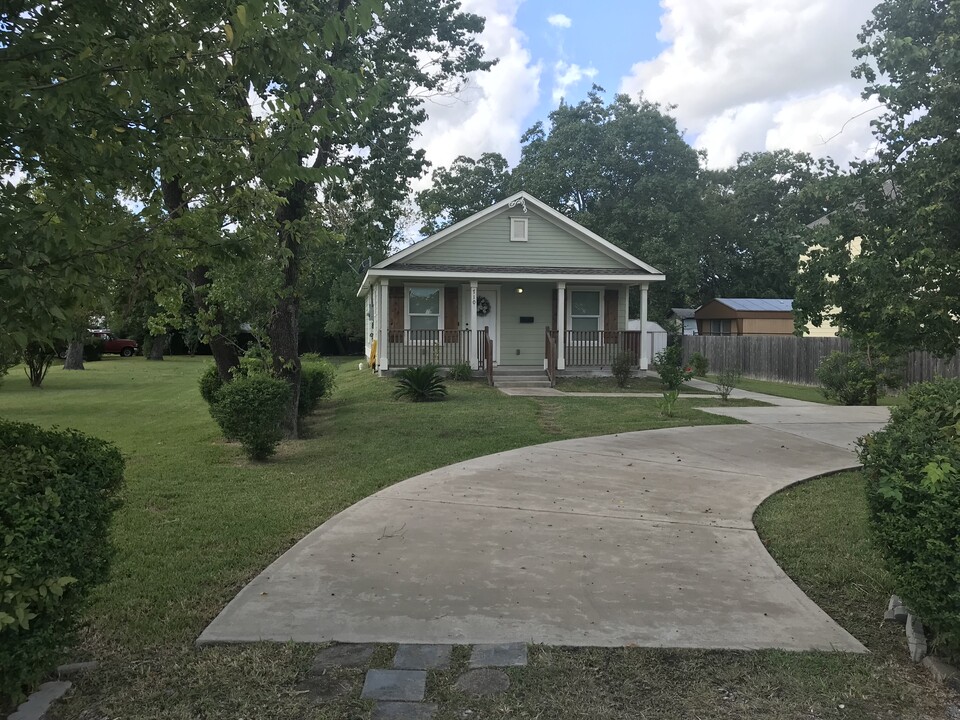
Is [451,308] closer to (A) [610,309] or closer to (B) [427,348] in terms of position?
(B) [427,348]

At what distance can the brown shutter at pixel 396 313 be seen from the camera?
62.8ft

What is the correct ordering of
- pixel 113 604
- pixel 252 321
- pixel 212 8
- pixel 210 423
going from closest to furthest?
pixel 212 8
pixel 113 604
pixel 252 321
pixel 210 423

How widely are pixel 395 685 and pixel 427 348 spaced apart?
16.0 meters

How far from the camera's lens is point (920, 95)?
659 cm

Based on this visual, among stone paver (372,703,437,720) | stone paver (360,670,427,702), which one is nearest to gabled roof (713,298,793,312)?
stone paver (360,670,427,702)

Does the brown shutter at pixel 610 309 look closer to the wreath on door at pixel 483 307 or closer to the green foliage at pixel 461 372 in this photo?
the wreath on door at pixel 483 307

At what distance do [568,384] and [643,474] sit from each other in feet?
34.4

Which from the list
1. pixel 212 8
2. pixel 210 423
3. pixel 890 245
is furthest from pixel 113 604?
pixel 210 423

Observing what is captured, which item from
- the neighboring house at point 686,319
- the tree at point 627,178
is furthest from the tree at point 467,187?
the neighboring house at point 686,319

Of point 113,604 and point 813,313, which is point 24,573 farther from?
point 813,313

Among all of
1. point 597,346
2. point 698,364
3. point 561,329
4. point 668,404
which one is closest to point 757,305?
point 698,364

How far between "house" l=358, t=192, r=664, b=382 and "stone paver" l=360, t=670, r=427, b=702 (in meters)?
15.2

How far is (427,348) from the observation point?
19.0m

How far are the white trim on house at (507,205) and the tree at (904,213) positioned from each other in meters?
12.3
